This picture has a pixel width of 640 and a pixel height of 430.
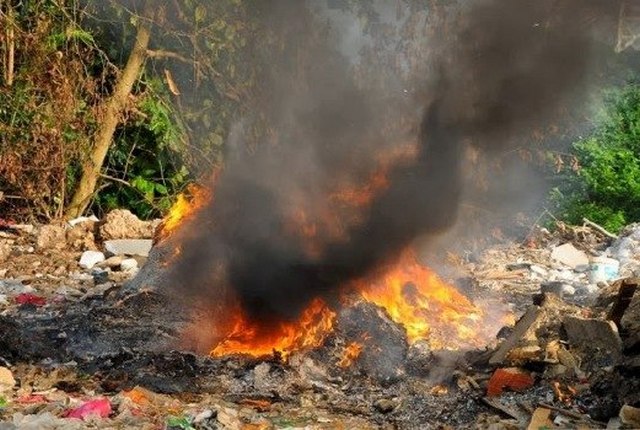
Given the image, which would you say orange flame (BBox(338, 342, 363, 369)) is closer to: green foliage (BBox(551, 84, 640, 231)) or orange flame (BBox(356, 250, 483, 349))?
orange flame (BBox(356, 250, 483, 349))

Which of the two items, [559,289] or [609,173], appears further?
[609,173]

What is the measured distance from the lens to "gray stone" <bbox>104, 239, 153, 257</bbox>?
9.78 metres

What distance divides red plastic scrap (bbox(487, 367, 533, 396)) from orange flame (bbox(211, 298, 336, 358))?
156cm

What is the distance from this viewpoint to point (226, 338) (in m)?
6.39

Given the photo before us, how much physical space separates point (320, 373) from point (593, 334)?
7.27ft

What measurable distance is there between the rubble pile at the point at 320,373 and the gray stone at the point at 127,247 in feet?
7.27

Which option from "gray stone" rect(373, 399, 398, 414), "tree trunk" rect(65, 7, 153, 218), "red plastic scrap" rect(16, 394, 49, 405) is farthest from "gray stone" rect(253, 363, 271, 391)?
"tree trunk" rect(65, 7, 153, 218)

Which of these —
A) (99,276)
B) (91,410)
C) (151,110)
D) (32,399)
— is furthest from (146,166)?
(91,410)

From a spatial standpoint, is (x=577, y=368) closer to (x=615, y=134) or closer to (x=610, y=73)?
(x=610, y=73)

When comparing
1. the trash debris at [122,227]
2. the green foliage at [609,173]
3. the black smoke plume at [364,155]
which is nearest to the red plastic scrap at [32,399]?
the black smoke plume at [364,155]

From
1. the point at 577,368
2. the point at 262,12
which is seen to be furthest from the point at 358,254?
the point at 262,12

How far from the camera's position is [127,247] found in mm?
9844

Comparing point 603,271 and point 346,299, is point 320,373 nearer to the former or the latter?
point 346,299

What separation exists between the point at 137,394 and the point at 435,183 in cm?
421
